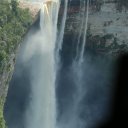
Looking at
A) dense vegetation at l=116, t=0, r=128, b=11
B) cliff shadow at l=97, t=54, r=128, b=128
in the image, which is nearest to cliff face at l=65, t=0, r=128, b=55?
dense vegetation at l=116, t=0, r=128, b=11

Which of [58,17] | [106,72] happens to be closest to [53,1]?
[58,17]

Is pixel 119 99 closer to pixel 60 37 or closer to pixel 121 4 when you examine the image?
pixel 60 37

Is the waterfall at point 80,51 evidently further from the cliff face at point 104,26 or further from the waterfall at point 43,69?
the waterfall at point 43,69

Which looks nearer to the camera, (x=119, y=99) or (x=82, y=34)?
(x=119, y=99)

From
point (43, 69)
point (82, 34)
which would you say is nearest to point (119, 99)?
point (82, 34)

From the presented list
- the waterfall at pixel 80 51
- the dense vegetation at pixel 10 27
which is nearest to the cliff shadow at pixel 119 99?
the waterfall at pixel 80 51

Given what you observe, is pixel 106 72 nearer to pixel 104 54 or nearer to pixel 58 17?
pixel 104 54
